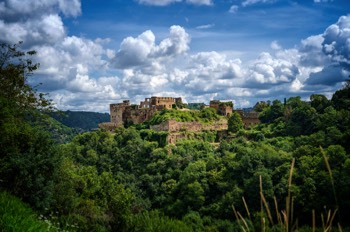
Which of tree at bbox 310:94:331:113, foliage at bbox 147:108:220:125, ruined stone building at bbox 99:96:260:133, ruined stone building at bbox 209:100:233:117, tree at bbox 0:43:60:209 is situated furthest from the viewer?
ruined stone building at bbox 209:100:233:117

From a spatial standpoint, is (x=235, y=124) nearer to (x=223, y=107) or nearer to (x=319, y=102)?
(x=223, y=107)

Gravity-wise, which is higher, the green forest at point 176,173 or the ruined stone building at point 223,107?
the ruined stone building at point 223,107

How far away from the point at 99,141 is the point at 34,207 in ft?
166

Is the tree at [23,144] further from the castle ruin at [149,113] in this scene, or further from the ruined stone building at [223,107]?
the ruined stone building at [223,107]

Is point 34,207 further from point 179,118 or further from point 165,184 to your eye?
point 179,118

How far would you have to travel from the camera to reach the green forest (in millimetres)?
13094

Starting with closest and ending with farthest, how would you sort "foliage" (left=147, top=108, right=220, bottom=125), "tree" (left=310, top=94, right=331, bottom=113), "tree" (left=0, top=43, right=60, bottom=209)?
"tree" (left=0, top=43, right=60, bottom=209) → "tree" (left=310, top=94, right=331, bottom=113) → "foliage" (left=147, top=108, right=220, bottom=125)

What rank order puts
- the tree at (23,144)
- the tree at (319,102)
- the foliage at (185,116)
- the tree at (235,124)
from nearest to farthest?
the tree at (23,144), the tree at (319,102), the tree at (235,124), the foliage at (185,116)

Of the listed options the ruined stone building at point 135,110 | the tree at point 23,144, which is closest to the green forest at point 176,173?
the tree at point 23,144

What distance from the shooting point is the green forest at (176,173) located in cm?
1309

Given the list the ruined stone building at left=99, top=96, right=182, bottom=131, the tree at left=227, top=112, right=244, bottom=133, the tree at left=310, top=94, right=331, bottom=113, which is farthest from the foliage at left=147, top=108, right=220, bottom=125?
the tree at left=310, top=94, right=331, bottom=113

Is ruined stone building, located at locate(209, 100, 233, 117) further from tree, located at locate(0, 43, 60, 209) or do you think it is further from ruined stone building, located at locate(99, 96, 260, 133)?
tree, located at locate(0, 43, 60, 209)

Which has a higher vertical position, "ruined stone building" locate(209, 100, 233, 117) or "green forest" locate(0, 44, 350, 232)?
"ruined stone building" locate(209, 100, 233, 117)

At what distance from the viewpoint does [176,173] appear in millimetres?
49938
